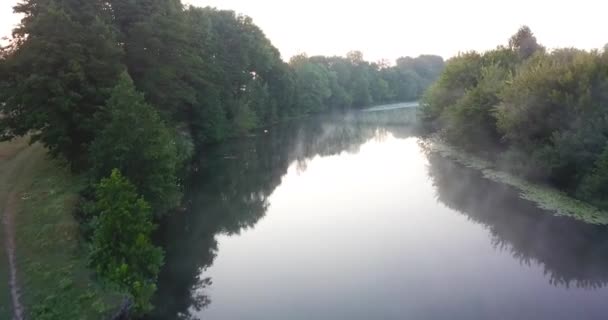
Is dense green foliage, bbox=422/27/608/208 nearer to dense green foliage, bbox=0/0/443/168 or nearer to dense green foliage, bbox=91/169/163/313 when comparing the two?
dense green foliage, bbox=91/169/163/313

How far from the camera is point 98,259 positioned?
13852 mm

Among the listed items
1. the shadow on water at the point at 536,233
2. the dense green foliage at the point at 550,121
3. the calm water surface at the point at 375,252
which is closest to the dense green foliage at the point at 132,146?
the calm water surface at the point at 375,252

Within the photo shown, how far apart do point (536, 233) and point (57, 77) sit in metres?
23.2

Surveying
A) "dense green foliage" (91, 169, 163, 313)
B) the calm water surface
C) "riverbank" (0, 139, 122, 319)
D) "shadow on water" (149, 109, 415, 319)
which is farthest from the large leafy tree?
"dense green foliage" (91, 169, 163, 313)

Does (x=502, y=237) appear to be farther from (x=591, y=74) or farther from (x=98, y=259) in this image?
(x=98, y=259)

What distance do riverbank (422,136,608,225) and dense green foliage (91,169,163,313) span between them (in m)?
19.7

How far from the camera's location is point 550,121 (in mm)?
28844

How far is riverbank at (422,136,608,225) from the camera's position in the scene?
22719mm

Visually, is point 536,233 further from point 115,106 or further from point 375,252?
point 115,106

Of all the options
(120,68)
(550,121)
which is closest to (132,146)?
(120,68)

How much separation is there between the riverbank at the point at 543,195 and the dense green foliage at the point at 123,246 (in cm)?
1972

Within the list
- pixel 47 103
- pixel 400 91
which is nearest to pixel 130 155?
pixel 47 103

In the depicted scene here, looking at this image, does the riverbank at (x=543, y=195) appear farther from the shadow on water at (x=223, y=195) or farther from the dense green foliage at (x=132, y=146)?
the dense green foliage at (x=132, y=146)

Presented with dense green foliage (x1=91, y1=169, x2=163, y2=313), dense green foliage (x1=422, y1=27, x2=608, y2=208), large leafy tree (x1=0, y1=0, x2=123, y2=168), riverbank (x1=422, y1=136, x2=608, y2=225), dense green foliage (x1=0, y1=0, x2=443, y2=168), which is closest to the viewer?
dense green foliage (x1=91, y1=169, x2=163, y2=313)
